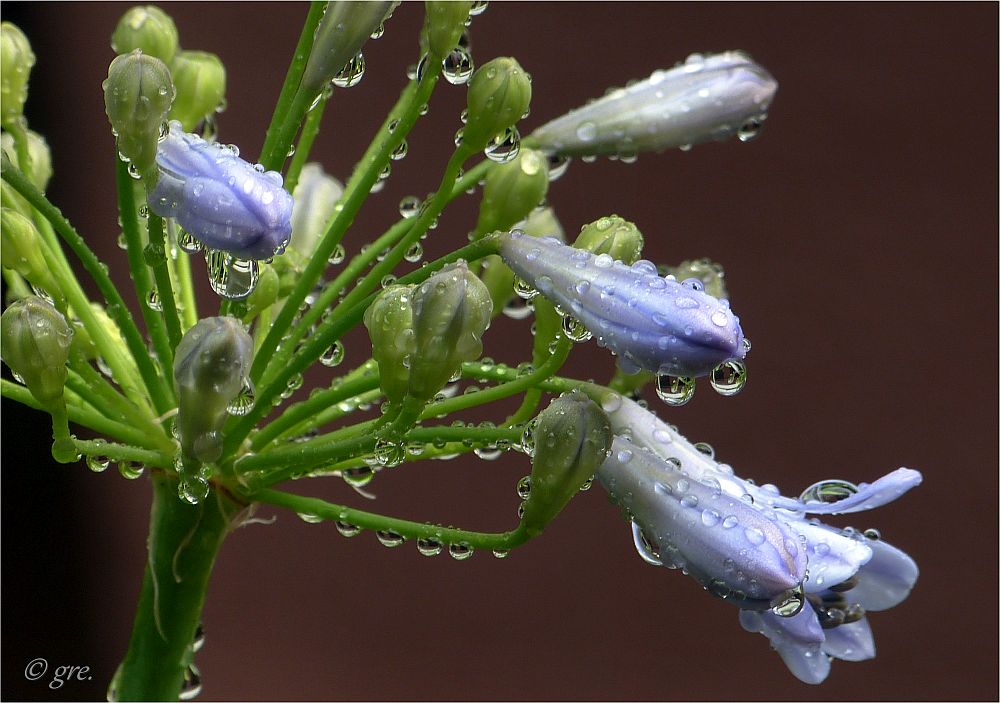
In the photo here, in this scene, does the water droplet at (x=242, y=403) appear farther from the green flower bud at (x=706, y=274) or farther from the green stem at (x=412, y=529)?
the green flower bud at (x=706, y=274)

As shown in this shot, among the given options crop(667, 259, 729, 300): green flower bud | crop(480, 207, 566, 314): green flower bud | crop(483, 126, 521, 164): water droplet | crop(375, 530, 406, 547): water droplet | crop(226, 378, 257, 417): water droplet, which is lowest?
crop(375, 530, 406, 547): water droplet

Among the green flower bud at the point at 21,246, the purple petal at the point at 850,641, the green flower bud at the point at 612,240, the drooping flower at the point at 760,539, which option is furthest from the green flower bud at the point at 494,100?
the purple petal at the point at 850,641

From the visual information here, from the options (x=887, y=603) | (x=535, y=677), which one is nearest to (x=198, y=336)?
(x=887, y=603)

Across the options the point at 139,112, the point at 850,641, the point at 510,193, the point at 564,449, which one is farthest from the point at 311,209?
the point at 850,641

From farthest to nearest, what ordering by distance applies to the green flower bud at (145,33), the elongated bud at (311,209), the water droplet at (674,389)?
the elongated bud at (311,209) → the green flower bud at (145,33) → the water droplet at (674,389)

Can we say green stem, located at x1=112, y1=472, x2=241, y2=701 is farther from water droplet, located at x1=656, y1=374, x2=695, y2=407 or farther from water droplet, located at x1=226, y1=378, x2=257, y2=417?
water droplet, located at x1=656, y1=374, x2=695, y2=407

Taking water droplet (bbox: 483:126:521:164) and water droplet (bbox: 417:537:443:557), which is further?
water droplet (bbox: 483:126:521:164)

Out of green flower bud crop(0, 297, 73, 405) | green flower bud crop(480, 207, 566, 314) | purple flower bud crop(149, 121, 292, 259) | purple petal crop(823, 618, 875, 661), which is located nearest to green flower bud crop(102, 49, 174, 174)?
purple flower bud crop(149, 121, 292, 259)
